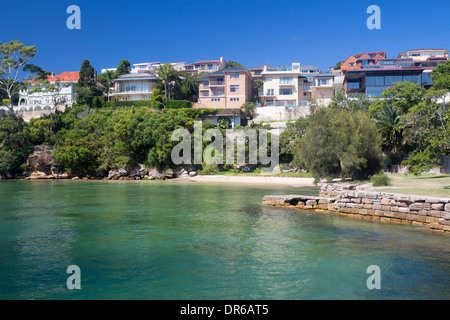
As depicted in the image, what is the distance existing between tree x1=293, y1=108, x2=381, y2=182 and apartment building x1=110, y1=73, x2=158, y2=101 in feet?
175

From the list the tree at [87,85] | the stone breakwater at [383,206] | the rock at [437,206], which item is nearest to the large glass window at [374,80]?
the stone breakwater at [383,206]

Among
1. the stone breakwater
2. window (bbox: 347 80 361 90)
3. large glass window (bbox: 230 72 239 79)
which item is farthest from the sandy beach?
window (bbox: 347 80 361 90)

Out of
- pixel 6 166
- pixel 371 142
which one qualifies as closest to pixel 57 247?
pixel 371 142

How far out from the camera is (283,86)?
3155 inches

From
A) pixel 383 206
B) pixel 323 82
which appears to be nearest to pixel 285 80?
pixel 323 82

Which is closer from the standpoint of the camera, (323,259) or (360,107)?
(323,259)

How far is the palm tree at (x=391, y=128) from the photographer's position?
39812 millimetres

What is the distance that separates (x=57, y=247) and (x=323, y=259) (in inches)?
377

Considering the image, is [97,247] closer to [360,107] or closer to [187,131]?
[187,131]

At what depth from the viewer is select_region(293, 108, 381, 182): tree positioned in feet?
105

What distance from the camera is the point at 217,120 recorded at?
68812 mm

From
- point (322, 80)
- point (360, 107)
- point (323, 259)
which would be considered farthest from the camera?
point (322, 80)

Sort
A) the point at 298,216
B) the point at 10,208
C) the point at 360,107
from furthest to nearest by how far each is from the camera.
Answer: the point at 360,107 → the point at 10,208 → the point at 298,216
